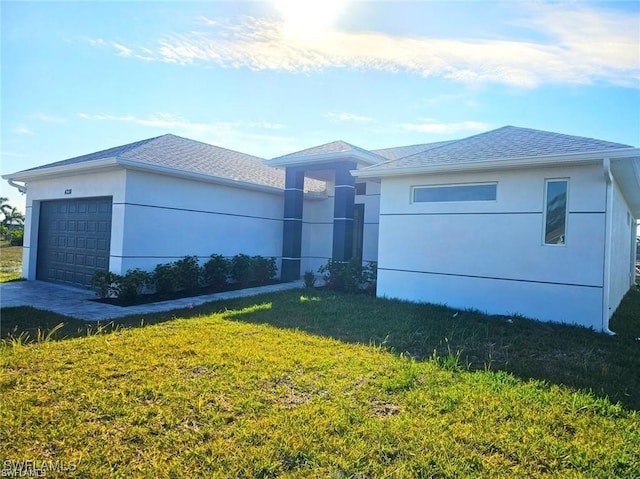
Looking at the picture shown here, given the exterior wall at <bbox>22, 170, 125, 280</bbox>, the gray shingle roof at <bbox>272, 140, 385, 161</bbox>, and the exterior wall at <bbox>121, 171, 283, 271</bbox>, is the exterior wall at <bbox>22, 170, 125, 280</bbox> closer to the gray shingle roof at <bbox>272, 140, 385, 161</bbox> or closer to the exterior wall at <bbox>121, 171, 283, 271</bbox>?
the exterior wall at <bbox>121, 171, 283, 271</bbox>

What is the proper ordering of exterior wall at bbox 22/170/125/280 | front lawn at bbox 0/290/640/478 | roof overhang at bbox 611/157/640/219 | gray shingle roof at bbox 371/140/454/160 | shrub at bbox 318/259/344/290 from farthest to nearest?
1. gray shingle roof at bbox 371/140/454/160
2. shrub at bbox 318/259/344/290
3. exterior wall at bbox 22/170/125/280
4. roof overhang at bbox 611/157/640/219
5. front lawn at bbox 0/290/640/478

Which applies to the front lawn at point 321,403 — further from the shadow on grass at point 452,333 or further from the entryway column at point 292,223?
the entryway column at point 292,223

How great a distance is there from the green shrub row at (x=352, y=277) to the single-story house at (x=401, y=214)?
37.0 inches

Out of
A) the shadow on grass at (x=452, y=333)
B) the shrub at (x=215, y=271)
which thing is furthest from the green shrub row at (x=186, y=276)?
the shadow on grass at (x=452, y=333)

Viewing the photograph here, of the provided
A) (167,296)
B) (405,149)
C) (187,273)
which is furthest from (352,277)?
(405,149)

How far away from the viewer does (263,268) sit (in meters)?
13.0

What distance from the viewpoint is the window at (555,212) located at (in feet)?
25.1

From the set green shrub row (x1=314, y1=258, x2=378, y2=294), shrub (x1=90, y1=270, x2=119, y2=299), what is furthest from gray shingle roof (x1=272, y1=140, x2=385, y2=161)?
shrub (x1=90, y1=270, x2=119, y2=299)

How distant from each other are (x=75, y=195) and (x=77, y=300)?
374cm

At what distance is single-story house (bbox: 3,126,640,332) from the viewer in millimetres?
7535

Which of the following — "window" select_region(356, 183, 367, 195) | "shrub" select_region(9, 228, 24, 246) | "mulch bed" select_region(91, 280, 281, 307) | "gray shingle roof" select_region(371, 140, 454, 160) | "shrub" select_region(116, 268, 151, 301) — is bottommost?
"mulch bed" select_region(91, 280, 281, 307)

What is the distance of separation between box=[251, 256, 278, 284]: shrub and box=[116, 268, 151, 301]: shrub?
3.64 meters

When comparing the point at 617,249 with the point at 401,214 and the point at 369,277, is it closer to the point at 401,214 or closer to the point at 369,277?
the point at 401,214

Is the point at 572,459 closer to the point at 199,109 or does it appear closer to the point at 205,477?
the point at 205,477
